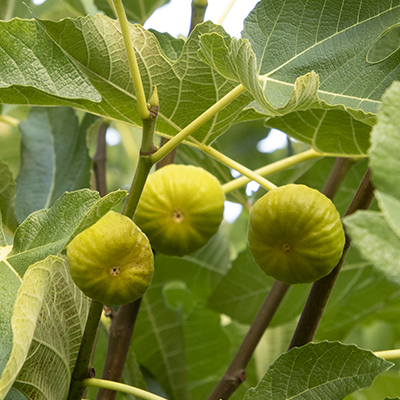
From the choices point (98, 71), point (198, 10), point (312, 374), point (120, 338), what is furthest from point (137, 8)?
point (312, 374)

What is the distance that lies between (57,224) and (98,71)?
0.71 feet

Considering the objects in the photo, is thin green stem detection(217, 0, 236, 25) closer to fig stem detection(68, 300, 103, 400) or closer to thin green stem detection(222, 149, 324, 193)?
thin green stem detection(222, 149, 324, 193)

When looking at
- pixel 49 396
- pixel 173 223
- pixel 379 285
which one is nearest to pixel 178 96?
pixel 173 223

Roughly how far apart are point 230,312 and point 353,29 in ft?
1.88

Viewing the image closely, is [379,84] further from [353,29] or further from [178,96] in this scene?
[178,96]

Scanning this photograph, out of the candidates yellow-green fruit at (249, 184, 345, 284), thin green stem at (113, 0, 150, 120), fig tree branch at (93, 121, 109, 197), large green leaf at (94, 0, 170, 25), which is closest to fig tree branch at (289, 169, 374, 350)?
yellow-green fruit at (249, 184, 345, 284)

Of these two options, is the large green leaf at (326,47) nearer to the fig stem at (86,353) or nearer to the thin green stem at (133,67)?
the thin green stem at (133,67)

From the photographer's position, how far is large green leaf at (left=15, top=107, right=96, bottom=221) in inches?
34.8

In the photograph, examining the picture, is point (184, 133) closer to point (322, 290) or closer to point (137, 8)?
point (322, 290)

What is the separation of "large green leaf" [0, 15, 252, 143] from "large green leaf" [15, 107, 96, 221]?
257 mm

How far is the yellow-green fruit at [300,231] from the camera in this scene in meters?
0.52

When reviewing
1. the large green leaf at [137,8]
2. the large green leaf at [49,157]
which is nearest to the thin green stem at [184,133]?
the large green leaf at [49,157]

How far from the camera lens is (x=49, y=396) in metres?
0.53

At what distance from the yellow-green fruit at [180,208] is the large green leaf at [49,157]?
268 mm
